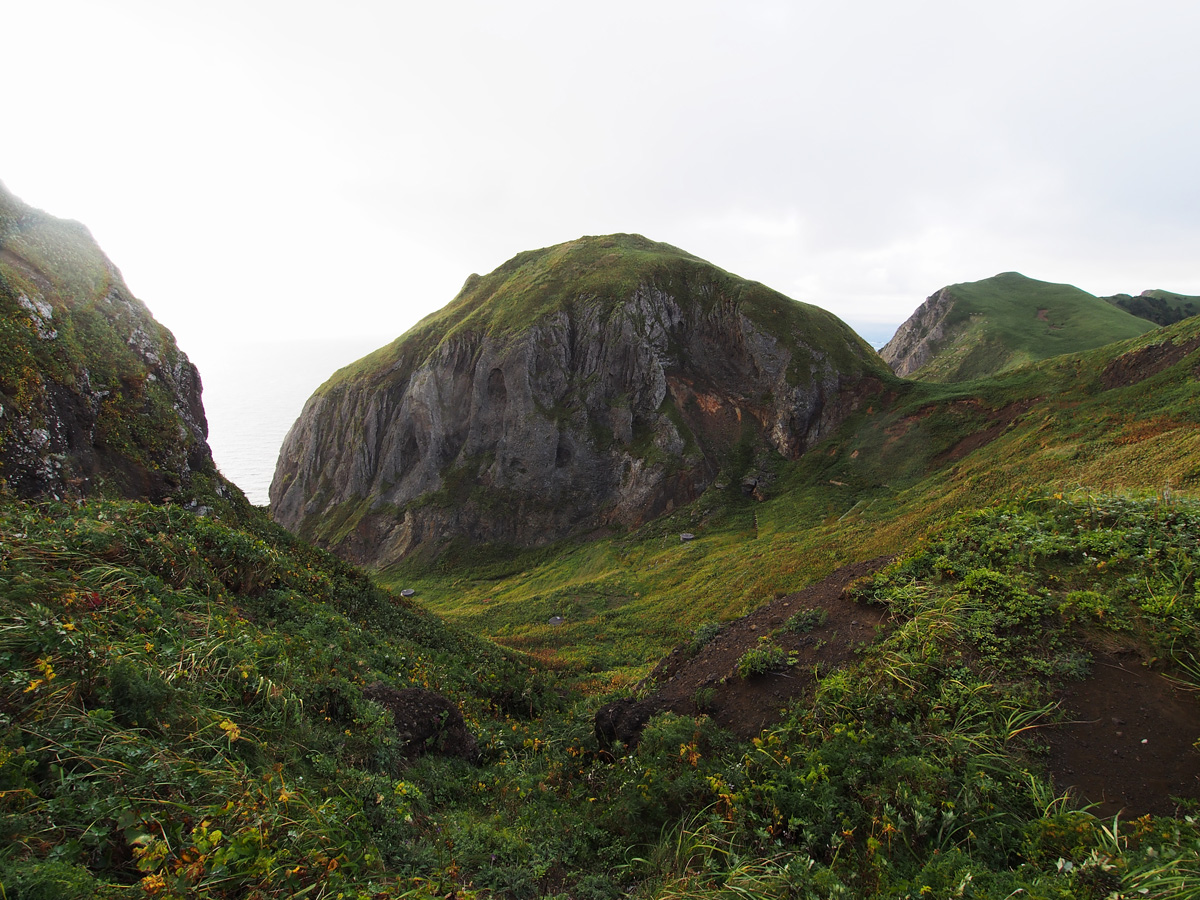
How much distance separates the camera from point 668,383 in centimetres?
4747

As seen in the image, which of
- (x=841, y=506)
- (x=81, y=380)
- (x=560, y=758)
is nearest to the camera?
(x=560, y=758)

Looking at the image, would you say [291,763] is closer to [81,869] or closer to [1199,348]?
[81,869]

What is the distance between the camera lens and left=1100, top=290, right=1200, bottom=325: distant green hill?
77.2 meters

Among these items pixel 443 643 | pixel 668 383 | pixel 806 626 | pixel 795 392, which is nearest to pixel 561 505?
pixel 668 383

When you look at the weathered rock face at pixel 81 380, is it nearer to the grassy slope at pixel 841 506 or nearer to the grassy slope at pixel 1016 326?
the grassy slope at pixel 841 506

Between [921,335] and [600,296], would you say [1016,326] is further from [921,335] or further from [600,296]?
[600,296]

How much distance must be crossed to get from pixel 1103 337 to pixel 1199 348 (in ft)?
141

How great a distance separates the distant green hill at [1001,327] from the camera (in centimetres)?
5866

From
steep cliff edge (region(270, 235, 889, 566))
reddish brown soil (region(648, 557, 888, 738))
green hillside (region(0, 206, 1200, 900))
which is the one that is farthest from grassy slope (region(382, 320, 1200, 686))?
reddish brown soil (region(648, 557, 888, 738))

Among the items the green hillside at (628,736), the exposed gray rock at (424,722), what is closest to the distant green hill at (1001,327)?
the green hillside at (628,736)

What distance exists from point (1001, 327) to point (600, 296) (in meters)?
56.2

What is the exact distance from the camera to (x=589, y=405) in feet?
157

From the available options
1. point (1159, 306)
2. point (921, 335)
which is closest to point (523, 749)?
point (921, 335)

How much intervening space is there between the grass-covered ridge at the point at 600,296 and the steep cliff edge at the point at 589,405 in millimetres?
228
